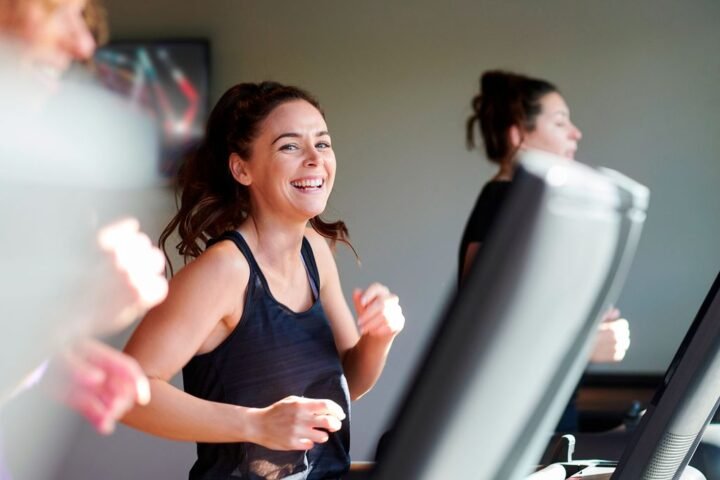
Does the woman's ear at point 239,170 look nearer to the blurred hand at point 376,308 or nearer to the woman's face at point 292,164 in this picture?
the woman's face at point 292,164

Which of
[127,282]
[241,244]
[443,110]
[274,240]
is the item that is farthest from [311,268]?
[443,110]

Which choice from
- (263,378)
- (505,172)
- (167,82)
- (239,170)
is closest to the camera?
(263,378)

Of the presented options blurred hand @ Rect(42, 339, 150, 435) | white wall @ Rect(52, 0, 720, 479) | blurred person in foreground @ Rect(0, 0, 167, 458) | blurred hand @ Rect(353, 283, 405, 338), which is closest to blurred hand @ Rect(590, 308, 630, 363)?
blurred hand @ Rect(353, 283, 405, 338)

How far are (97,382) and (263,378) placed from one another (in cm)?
70

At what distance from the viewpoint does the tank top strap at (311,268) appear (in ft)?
5.88

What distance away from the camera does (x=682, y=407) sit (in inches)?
40.6

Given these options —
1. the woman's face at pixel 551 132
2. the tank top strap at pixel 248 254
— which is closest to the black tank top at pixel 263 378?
the tank top strap at pixel 248 254

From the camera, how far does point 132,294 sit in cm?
113

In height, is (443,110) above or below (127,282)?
below

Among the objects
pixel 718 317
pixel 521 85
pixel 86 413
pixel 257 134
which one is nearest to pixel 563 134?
pixel 521 85

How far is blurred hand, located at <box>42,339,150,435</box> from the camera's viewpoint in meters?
0.86

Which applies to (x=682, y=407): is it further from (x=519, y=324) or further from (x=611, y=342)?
(x=519, y=324)

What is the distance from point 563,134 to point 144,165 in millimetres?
2368

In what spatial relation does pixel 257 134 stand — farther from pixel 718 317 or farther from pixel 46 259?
pixel 46 259
